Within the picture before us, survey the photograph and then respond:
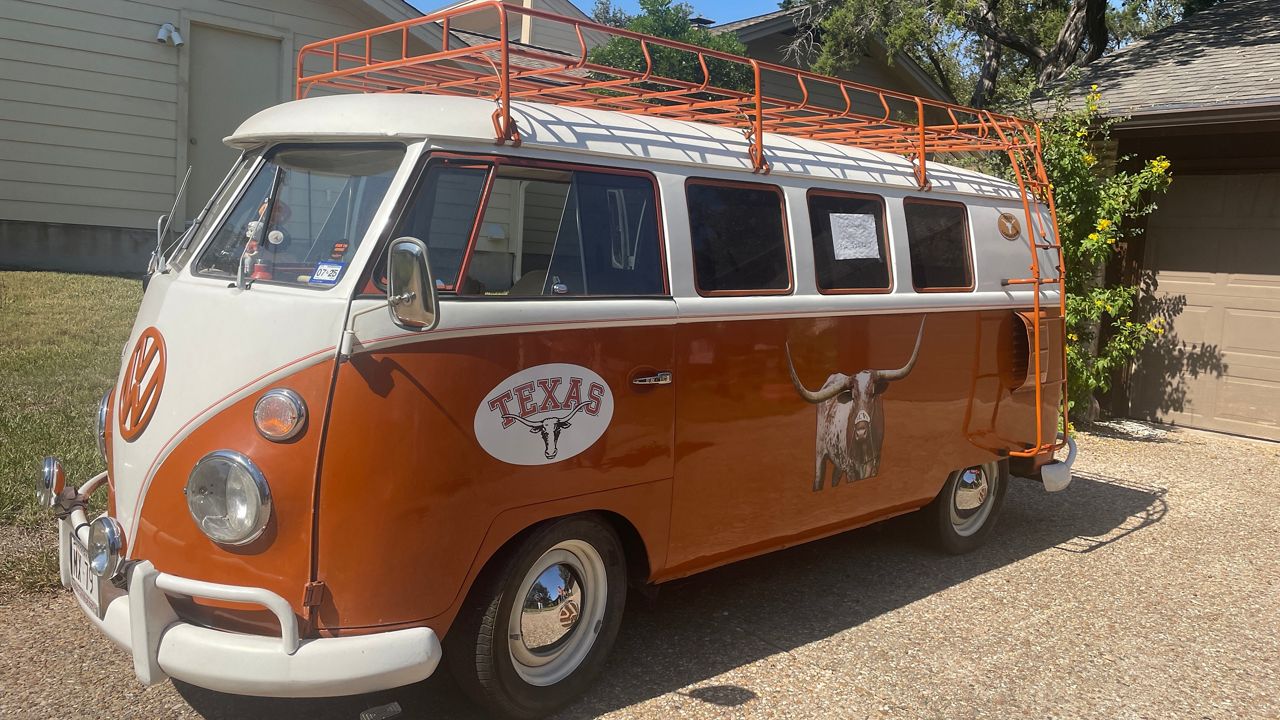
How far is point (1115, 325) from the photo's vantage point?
388 inches

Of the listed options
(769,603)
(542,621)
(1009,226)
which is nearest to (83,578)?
(542,621)

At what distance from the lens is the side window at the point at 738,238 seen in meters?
4.28

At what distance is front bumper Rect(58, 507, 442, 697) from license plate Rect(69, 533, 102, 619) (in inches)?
→ 10.3

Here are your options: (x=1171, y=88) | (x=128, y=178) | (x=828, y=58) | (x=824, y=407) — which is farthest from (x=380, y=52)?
(x=824, y=407)

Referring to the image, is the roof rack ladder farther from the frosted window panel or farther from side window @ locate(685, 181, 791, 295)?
side window @ locate(685, 181, 791, 295)

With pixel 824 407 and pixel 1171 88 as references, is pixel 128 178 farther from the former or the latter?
pixel 1171 88

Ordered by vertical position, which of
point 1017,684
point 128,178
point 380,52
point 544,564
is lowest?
point 1017,684

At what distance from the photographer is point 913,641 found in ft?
15.9

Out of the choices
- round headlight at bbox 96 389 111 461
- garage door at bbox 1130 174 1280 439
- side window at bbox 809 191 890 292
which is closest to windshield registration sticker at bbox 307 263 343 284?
round headlight at bbox 96 389 111 461

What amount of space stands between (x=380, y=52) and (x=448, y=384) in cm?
1070

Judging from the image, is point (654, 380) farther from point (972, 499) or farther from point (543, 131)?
point (972, 499)

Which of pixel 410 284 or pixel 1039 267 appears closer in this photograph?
pixel 410 284

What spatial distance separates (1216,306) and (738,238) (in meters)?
7.53

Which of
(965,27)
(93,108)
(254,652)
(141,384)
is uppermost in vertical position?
(965,27)
